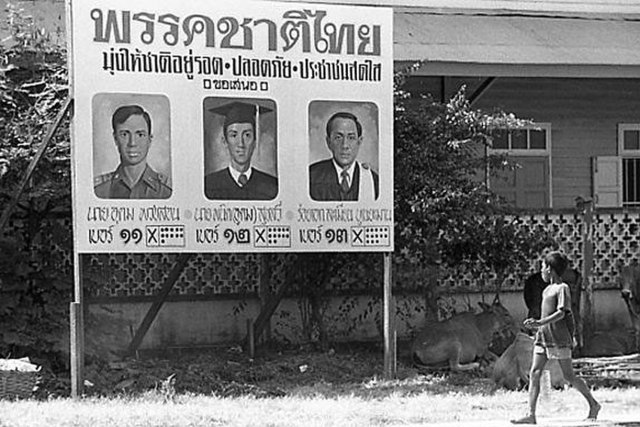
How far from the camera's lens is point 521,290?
16.2 meters

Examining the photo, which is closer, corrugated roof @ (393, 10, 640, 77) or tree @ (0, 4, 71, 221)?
tree @ (0, 4, 71, 221)

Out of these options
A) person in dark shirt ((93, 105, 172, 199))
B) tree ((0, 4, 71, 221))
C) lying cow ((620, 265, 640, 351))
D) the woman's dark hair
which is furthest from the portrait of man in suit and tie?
lying cow ((620, 265, 640, 351))

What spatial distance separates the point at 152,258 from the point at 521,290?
516cm

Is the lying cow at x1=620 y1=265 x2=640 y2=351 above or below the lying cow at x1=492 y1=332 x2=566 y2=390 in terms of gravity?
above

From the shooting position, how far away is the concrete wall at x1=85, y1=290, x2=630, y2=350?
47.0 feet

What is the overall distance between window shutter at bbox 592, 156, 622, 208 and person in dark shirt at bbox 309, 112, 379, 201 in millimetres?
7346

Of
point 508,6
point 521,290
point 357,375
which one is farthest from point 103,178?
point 508,6

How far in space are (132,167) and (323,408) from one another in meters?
3.16

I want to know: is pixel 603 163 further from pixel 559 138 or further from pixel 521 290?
pixel 521 290

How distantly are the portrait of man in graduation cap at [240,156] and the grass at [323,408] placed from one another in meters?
2.15

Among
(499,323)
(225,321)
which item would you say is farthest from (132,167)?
(499,323)

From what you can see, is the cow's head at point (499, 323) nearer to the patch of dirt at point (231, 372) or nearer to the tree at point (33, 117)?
the patch of dirt at point (231, 372)

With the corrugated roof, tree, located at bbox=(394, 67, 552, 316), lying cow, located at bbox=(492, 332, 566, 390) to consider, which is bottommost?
lying cow, located at bbox=(492, 332, 566, 390)

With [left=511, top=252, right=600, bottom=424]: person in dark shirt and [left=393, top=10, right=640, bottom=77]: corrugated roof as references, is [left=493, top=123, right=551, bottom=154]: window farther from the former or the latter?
[left=511, top=252, right=600, bottom=424]: person in dark shirt
